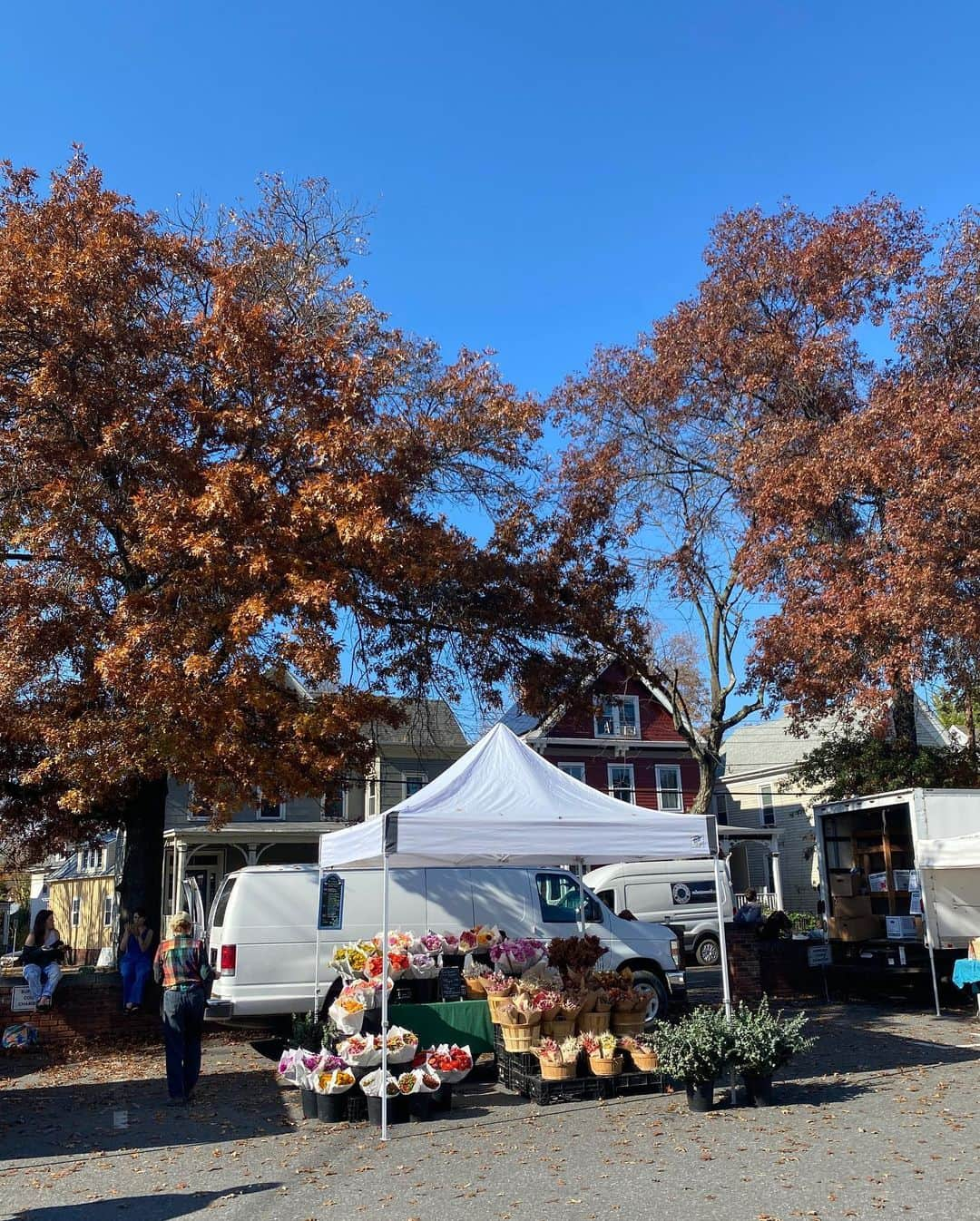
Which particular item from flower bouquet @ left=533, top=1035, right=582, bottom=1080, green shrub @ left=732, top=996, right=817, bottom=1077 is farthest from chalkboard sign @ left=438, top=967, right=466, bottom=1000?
green shrub @ left=732, top=996, right=817, bottom=1077

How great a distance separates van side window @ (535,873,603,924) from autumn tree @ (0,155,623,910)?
310 centimetres

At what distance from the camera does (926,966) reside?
15.4 meters

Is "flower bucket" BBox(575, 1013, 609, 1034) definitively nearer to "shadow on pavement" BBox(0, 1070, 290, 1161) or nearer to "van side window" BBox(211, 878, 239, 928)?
"shadow on pavement" BBox(0, 1070, 290, 1161)

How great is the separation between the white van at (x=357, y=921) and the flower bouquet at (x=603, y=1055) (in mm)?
2875

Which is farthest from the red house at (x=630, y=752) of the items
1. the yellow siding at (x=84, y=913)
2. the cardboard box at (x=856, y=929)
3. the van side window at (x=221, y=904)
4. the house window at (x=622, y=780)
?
the van side window at (x=221, y=904)

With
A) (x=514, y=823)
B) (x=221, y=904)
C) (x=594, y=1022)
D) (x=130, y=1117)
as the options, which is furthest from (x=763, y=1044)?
(x=221, y=904)

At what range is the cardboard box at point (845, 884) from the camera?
17.5 metres

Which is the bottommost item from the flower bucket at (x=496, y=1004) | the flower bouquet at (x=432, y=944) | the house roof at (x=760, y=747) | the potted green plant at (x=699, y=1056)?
the potted green plant at (x=699, y=1056)

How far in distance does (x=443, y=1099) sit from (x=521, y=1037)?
0.92 meters

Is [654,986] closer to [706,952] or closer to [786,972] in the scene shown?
[786,972]

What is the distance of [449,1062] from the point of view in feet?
30.5

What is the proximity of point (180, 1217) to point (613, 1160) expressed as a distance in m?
2.86

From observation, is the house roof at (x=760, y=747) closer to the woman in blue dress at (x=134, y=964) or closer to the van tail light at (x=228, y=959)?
the woman in blue dress at (x=134, y=964)

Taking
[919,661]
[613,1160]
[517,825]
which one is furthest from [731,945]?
[613,1160]
